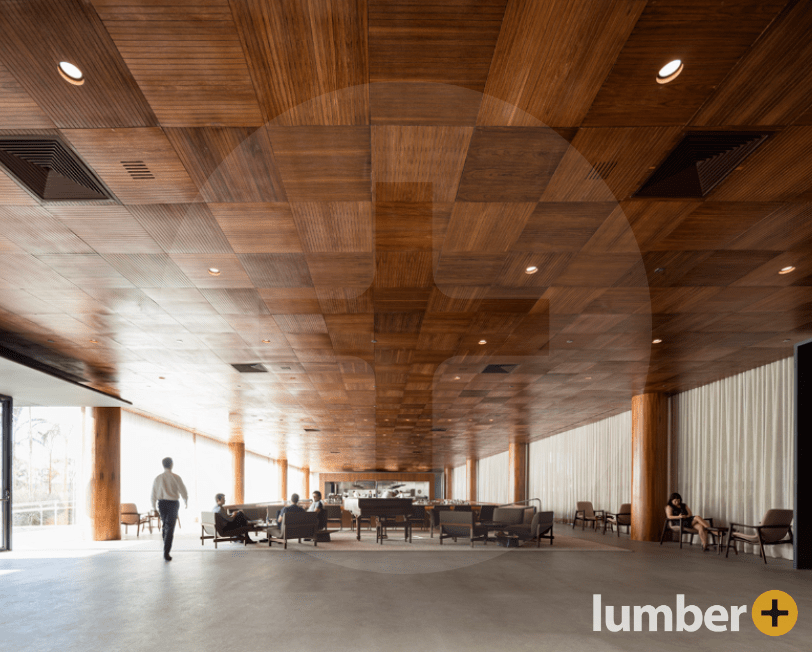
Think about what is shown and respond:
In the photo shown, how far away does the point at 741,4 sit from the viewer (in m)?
2.74

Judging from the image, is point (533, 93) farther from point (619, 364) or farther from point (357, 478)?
point (357, 478)

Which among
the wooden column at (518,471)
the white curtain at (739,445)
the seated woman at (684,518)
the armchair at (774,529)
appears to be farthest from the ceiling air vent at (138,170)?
the wooden column at (518,471)

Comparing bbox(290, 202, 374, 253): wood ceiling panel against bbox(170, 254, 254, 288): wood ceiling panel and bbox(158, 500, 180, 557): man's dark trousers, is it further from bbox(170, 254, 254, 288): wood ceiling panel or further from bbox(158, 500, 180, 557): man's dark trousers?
bbox(158, 500, 180, 557): man's dark trousers

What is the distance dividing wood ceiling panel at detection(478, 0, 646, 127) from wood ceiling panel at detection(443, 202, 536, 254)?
1.15 m

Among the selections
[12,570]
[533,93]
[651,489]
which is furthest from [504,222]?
[651,489]

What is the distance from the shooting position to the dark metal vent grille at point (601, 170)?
4.15m

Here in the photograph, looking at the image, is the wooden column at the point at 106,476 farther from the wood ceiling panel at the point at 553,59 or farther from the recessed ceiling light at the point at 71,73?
the wood ceiling panel at the point at 553,59

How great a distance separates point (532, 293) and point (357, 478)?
131ft

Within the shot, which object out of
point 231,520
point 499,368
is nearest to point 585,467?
point 499,368

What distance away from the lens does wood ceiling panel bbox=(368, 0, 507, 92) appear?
2791 millimetres

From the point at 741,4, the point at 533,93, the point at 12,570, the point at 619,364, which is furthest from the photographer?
the point at 619,364

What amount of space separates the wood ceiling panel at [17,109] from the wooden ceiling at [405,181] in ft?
0.06

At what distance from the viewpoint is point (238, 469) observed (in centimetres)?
2436

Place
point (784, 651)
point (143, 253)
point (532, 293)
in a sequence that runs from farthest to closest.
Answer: point (532, 293) < point (143, 253) < point (784, 651)
